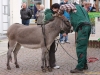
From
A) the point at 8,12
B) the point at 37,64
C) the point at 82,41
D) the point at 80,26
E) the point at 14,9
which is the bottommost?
the point at 37,64

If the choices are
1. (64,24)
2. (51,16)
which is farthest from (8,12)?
(64,24)

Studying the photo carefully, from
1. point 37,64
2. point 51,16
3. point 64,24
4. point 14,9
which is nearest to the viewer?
point 64,24

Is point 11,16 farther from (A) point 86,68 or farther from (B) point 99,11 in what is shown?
(A) point 86,68

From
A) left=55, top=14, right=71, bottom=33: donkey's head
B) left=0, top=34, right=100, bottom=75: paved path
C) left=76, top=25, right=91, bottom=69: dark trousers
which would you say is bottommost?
left=0, top=34, right=100, bottom=75: paved path

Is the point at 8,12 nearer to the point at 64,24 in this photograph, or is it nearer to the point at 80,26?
the point at 64,24

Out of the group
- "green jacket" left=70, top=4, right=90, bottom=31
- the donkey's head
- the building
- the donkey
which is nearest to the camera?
"green jacket" left=70, top=4, right=90, bottom=31

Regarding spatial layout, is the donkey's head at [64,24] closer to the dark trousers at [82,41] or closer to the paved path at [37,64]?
the dark trousers at [82,41]

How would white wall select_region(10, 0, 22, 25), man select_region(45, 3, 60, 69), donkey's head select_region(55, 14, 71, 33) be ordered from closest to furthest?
donkey's head select_region(55, 14, 71, 33) → man select_region(45, 3, 60, 69) → white wall select_region(10, 0, 22, 25)

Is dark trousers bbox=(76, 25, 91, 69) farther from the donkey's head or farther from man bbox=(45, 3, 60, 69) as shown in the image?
man bbox=(45, 3, 60, 69)

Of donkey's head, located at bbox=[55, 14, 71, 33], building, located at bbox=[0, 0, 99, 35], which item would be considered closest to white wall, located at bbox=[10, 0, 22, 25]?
building, located at bbox=[0, 0, 99, 35]

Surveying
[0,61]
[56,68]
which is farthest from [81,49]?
[0,61]

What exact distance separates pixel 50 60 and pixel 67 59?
1774 millimetres

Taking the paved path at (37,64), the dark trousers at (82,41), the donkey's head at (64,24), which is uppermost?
the donkey's head at (64,24)

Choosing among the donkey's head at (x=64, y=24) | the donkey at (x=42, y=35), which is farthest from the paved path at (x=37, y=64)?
the donkey's head at (x=64, y=24)
